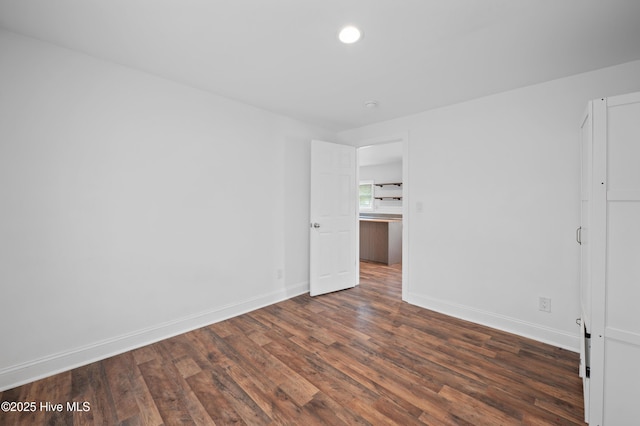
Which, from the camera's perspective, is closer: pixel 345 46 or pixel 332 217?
pixel 345 46

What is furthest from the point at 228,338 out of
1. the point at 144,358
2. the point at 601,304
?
the point at 601,304

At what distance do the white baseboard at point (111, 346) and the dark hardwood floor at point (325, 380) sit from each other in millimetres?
69

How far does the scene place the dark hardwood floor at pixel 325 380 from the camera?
1547 mm

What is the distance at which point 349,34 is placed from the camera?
174 centimetres

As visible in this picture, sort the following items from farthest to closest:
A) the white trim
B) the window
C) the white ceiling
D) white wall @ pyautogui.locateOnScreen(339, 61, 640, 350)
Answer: the window < white wall @ pyautogui.locateOnScreen(339, 61, 640, 350) < the white ceiling < the white trim

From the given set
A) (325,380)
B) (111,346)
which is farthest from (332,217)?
(111,346)

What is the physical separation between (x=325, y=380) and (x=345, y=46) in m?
2.37

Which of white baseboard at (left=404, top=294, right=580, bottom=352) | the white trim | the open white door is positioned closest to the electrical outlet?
white baseboard at (left=404, top=294, right=580, bottom=352)

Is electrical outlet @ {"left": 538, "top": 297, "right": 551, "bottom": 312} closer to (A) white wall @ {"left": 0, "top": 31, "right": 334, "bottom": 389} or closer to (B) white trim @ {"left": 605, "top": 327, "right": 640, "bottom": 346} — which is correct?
(B) white trim @ {"left": 605, "top": 327, "right": 640, "bottom": 346}

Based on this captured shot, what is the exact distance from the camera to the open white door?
3574 mm

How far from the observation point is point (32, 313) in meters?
1.86

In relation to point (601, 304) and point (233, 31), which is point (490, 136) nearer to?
point (601, 304)

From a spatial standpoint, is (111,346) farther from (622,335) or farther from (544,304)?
(544,304)

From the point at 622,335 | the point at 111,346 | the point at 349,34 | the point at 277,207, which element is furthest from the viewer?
the point at 277,207
